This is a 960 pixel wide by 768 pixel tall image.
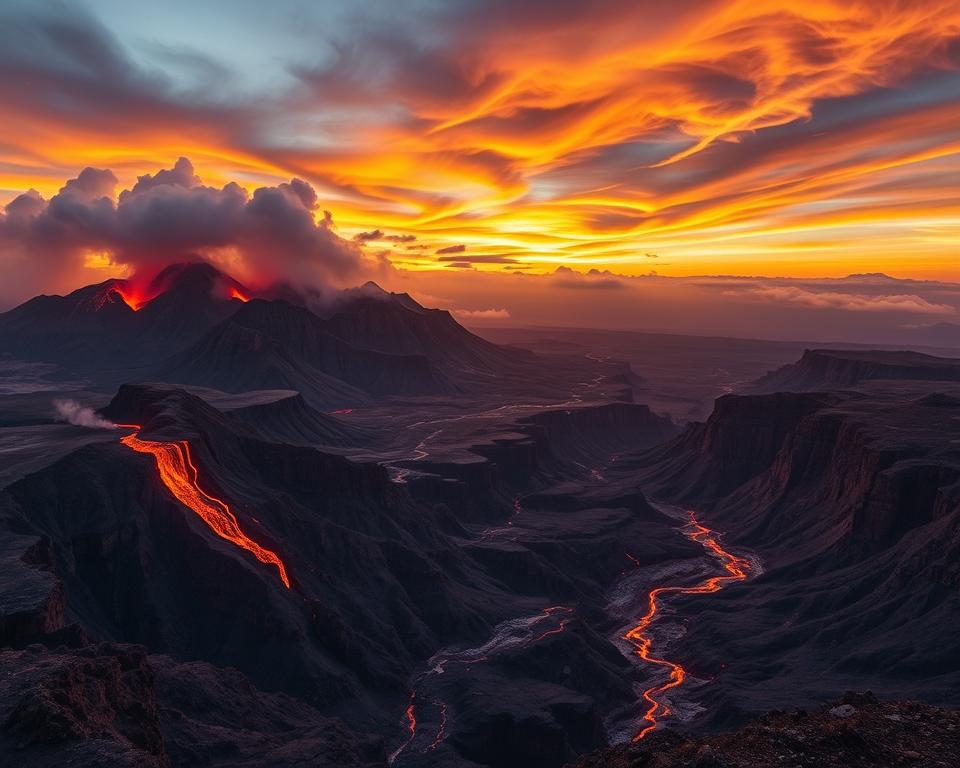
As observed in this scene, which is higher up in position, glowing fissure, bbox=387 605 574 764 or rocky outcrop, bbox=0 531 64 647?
rocky outcrop, bbox=0 531 64 647

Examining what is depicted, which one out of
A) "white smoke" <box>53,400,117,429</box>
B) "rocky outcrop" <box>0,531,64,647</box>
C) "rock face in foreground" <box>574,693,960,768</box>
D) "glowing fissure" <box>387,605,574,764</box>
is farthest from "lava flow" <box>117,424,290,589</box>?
"rock face in foreground" <box>574,693,960,768</box>

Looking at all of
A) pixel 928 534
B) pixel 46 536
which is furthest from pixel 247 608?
pixel 928 534

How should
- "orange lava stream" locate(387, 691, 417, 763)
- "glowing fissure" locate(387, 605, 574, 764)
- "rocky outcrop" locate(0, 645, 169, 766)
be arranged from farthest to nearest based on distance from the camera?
"glowing fissure" locate(387, 605, 574, 764), "orange lava stream" locate(387, 691, 417, 763), "rocky outcrop" locate(0, 645, 169, 766)

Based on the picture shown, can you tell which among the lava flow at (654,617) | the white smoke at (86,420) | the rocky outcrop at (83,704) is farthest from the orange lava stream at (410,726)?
the white smoke at (86,420)

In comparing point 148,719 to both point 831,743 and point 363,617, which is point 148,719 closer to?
point 831,743

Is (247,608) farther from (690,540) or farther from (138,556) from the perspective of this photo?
(690,540)

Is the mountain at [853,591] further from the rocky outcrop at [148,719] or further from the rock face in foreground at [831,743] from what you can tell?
the rock face in foreground at [831,743]

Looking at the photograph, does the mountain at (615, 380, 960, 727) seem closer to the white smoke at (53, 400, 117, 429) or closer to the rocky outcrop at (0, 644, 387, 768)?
the rocky outcrop at (0, 644, 387, 768)
